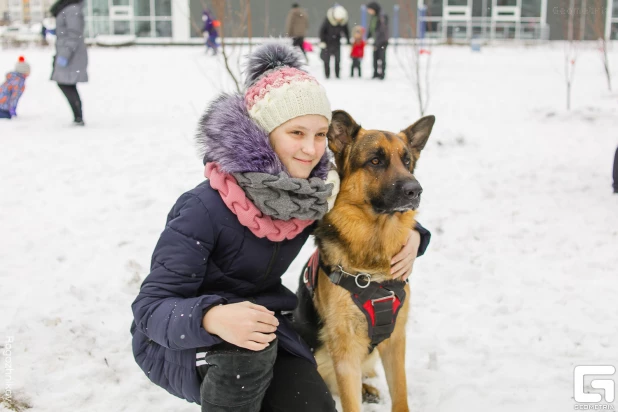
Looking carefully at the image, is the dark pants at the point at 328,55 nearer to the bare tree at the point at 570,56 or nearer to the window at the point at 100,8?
the bare tree at the point at 570,56

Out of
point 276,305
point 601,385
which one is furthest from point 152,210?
point 601,385

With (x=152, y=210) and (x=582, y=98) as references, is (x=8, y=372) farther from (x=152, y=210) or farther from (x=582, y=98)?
(x=582, y=98)

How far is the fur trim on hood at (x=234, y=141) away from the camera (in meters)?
2.03

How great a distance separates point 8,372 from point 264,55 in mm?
2271

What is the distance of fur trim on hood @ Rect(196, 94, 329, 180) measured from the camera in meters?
2.03

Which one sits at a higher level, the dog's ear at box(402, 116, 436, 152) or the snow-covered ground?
the dog's ear at box(402, 116, 436, 152)

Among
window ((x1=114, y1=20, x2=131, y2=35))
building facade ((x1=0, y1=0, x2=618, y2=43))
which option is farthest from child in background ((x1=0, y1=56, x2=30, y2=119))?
window ((x1=114, y1=20, x2=131, y2=35))

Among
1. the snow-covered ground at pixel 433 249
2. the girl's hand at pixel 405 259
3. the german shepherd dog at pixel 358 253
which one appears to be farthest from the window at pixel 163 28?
the girl's hand at pixel 405 259

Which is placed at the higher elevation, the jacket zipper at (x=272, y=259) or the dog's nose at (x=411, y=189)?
the dog's nose at (x=411, y=189)

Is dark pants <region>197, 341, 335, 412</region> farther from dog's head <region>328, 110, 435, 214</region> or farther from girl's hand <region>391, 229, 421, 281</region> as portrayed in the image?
dog's head <region>328, 110, 435, 214</region>

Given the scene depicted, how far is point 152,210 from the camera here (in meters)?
5.44

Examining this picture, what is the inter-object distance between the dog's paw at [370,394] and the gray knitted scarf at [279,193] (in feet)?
4.75

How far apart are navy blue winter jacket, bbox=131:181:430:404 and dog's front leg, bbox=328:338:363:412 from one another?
36 cm

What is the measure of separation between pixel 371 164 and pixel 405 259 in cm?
52
